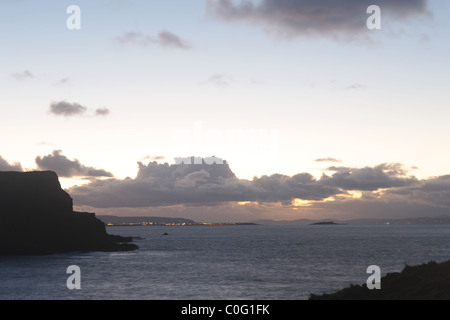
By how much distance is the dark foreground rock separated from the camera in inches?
1220

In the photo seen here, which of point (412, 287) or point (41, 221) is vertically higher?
point (41, 221)

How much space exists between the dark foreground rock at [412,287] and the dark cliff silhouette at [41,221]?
308 feet

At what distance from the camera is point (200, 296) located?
53.4 meters

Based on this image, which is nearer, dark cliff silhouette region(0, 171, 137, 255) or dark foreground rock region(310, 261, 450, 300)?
dark foreground rock region(310, 261, 450, 300)

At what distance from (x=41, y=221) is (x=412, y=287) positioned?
100 m

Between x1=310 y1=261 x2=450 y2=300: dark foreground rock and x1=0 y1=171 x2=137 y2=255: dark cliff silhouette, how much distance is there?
93892 millimetres

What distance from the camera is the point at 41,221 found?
115062 millimetres

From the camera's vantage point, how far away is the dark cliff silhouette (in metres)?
111

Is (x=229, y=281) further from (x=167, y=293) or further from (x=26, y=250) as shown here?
(x=26, y=250)

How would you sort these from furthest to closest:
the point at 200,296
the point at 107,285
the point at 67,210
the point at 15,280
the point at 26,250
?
the point at 67,210 → the point at 26,250 → the point at 15,280 → the point at 107,285 → the point at 200,296

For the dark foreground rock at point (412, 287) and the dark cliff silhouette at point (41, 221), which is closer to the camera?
the dark foreground rock at point (412, 287)

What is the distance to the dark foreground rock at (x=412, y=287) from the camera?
31000mm
